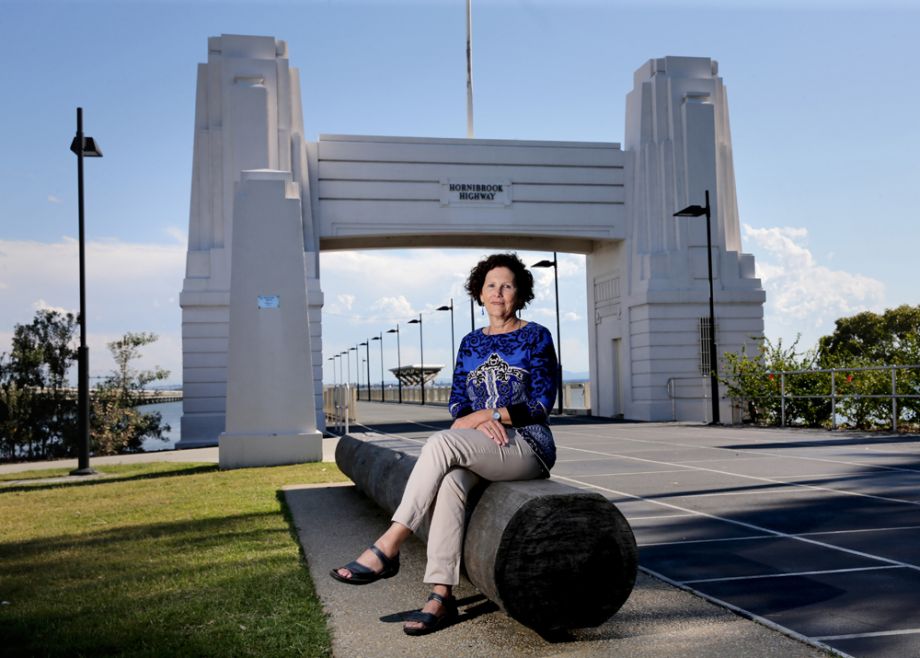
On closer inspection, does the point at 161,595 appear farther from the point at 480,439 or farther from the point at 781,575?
the point at 781,575

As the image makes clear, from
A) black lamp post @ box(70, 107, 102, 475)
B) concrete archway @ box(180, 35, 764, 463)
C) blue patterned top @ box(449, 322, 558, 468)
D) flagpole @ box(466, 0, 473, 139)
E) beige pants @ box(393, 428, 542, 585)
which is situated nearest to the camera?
beige pants @ box(393, 428, 542, 585)

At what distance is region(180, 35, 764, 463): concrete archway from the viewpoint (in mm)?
26156

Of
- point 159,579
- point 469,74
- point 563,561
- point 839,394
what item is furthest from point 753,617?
point 469,74

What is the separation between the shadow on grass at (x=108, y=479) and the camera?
1369 cm

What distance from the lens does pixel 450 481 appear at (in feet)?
15.1

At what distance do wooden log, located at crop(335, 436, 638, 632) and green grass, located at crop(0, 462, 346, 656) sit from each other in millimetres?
838

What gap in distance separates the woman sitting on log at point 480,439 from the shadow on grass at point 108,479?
10.1 meters

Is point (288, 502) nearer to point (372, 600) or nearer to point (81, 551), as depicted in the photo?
point (81, 551)

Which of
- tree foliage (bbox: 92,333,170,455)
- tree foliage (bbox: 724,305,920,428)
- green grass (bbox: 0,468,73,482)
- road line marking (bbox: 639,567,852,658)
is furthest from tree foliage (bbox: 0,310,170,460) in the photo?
road line marking (bbox: 639,567,852,658)

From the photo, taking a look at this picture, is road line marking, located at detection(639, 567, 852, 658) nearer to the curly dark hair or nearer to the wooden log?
the wooden log

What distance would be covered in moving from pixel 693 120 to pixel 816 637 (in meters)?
27.1

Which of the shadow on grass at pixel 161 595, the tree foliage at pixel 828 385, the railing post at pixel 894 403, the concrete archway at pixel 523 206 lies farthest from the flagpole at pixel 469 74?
the shadow on grass at pixel 161 595

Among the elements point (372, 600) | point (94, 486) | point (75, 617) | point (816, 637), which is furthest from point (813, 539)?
point (94, 486)

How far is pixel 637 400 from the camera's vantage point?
96.2 ft
